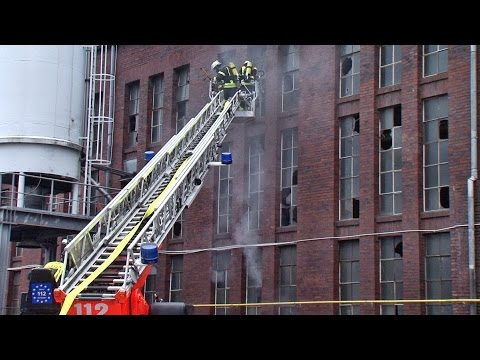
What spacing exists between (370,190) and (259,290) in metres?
4.47

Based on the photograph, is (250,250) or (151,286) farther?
(151,286)

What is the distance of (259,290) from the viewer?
66.6 feet

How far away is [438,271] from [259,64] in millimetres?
8185

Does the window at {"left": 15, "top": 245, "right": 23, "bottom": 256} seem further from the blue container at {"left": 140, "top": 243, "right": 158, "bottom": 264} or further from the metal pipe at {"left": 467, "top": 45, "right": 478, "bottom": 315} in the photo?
the metal pipe at {"left": 467, "top": 45, "right": 478, "bottom": 315}

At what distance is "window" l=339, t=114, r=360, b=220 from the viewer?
18.6 m

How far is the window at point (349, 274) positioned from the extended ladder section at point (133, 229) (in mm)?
4034

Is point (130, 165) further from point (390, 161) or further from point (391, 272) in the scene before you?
point (391, 272)

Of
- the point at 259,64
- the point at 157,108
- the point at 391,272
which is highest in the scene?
the point at 259,64

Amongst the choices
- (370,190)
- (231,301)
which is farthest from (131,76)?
(370,190)

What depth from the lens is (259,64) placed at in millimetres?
21328

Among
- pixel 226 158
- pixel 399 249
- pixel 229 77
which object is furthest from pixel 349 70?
pixel 399 249

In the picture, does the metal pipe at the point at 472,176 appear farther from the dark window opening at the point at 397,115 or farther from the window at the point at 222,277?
the window at the point at 222,277


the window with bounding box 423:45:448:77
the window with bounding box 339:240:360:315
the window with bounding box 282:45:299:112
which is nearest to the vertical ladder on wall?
the window with bounding box 282:45:299:112
